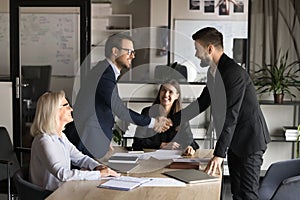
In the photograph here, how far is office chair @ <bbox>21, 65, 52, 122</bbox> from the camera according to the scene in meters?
5.44

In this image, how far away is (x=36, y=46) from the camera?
5.50 m

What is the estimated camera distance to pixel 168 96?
3807 millimetres

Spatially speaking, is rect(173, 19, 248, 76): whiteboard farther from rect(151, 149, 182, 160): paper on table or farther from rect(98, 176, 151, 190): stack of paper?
rect(98, 176, 151, 190): stack of paper

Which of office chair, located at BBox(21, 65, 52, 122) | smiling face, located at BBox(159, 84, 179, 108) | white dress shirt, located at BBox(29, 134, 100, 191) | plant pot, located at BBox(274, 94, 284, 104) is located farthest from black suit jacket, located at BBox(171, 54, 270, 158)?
office chair, located at BBox(21, 65, 52, 122)

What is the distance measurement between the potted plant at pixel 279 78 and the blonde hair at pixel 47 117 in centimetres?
298

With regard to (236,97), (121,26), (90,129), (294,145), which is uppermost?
(121,26)

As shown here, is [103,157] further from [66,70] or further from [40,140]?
[66,70]

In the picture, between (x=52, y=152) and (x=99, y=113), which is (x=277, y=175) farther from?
(x=52, y=152)

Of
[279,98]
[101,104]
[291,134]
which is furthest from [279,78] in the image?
[101,104]

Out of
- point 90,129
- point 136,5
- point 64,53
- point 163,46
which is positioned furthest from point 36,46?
point 90,129

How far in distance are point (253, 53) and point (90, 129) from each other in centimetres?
303

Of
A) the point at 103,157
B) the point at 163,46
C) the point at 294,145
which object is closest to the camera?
the point at 103,157

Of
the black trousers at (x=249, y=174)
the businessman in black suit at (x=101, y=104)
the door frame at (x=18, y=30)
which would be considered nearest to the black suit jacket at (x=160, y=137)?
the businessman in black suit at (x=101, y=104)

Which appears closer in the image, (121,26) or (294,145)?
(294,145)
